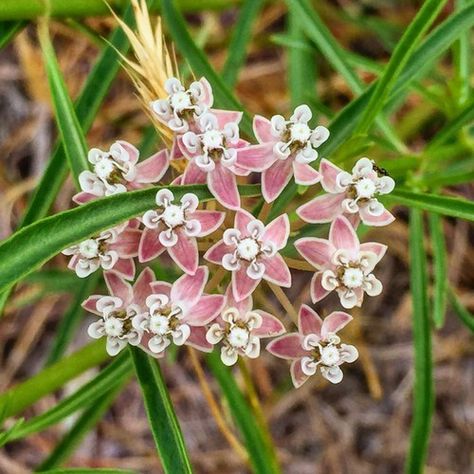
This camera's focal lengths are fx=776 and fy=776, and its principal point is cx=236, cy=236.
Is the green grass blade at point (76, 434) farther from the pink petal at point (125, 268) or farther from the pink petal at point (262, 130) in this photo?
the pink petal at point (262, 130)

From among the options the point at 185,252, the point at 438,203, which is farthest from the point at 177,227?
the point at 438,203

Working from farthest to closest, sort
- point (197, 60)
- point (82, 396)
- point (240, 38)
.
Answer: point (240, 38) < point (197, 60) < point (82, 396)

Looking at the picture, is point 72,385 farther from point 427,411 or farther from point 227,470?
point 427,411

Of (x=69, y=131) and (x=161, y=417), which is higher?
(x=69, y=131)

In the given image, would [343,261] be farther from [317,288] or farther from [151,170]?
[151,170]

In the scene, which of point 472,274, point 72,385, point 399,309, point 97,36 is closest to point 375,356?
point 399,309

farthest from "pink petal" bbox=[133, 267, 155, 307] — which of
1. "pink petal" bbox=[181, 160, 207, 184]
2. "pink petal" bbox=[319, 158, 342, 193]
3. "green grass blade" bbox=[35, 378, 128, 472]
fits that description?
"green grass blade" bbox=[35, 378, 128, 472]

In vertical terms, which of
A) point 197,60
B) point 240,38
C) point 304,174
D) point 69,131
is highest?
point 240,38

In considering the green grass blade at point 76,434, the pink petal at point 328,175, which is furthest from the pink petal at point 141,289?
the green grass blade at point 76,434
